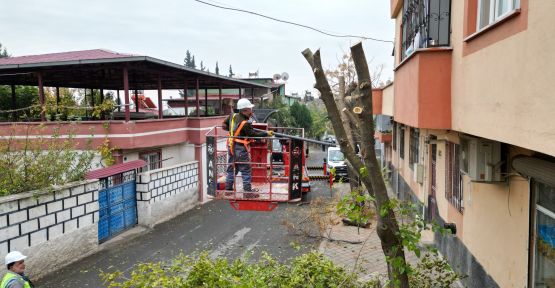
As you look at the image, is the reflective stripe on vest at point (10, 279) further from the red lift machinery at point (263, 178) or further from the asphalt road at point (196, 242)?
the asphalt road at point (196, 242)

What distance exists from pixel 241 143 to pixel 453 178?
4.12 metres

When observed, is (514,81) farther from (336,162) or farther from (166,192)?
(336,162)

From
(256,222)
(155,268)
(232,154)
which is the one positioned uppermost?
(232,154)

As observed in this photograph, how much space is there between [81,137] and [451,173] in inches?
430

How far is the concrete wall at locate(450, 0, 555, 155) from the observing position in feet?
9.23

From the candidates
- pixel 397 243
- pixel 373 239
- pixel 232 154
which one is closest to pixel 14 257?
pixel 232 154

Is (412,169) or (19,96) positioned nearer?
(412,169)

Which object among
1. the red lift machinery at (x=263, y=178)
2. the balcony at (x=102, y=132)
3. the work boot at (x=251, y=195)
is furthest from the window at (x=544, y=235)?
the balcony at (x=102, y=132)

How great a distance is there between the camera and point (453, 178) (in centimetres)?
809

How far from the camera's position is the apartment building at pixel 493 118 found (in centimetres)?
306

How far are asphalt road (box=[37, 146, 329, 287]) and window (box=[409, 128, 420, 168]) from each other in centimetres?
424

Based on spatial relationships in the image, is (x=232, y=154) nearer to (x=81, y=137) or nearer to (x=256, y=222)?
(x=256, y=222)

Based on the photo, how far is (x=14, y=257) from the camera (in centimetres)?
557

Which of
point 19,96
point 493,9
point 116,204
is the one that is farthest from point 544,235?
point 19,96
